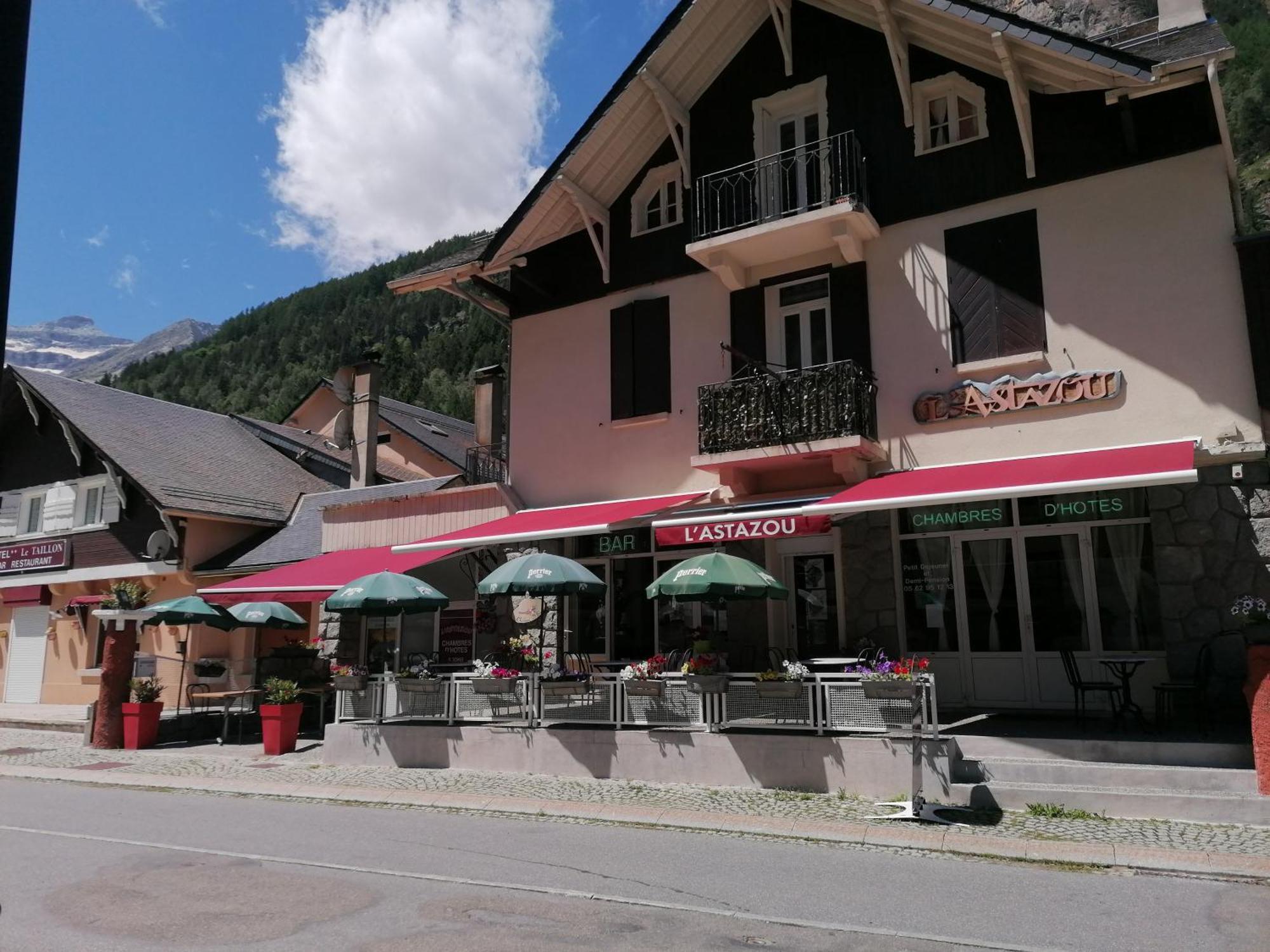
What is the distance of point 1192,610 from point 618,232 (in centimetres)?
1078

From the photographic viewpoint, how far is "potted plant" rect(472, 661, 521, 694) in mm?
13656

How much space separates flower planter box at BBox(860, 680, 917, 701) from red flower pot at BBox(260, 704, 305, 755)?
31.1ft

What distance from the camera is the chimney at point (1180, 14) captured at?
1397 centimetres

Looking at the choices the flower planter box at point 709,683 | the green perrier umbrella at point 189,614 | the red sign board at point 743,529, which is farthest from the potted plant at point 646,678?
the green perrier umbrella at point 189,614

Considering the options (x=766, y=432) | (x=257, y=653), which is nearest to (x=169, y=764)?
(x=257, y=653)

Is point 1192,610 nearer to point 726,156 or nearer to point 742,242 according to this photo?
point 742,242

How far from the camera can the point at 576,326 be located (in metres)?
17.6

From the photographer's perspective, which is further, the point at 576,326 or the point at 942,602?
the point at 576,326

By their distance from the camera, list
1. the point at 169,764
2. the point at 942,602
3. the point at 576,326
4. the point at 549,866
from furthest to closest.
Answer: the point at 576,326 → the point at 169,764 → the point at 942,602 → the point at 549,866

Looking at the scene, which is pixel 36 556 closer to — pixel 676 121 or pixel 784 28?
pixel 676 121

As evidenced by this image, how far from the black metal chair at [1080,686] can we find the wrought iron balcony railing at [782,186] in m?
6.93

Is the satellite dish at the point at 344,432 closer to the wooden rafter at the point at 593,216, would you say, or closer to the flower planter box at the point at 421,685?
the wooden rafter at the point at 593,216

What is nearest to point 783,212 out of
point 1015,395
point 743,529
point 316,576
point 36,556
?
point 1015,395

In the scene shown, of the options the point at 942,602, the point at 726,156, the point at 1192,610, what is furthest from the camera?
the point at 726,156
